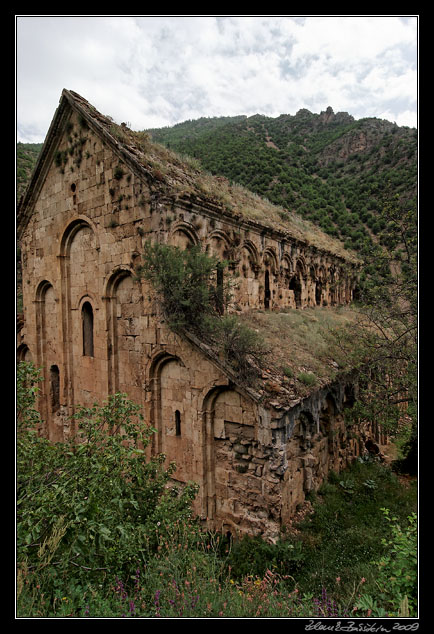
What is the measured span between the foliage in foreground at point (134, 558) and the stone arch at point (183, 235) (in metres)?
4.30

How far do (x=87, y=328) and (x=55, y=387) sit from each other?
2.88 meters

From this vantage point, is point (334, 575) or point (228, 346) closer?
point (334, 575)

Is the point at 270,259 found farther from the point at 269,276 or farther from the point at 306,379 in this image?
the point at 306,379

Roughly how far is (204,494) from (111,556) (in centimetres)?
337

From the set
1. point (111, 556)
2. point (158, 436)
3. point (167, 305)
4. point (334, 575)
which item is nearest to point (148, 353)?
point (167, 305)

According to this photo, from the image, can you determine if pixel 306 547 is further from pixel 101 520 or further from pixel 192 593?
pixel 101 520

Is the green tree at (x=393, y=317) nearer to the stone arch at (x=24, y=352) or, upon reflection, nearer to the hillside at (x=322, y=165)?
the stone arch at (x=24, y=352)

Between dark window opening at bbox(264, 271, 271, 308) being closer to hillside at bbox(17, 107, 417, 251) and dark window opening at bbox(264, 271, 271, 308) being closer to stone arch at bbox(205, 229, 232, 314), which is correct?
stone arch at bbox(205, 229, 232, 314)

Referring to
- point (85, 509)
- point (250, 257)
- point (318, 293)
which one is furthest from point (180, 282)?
point (318, 293)

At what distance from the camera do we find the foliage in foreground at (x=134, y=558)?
3.00m

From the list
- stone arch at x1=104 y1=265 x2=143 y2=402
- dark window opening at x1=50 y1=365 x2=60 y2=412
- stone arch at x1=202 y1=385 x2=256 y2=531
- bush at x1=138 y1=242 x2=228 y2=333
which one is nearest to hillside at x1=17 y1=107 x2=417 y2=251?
dark window opening at x1=50 y1=365 x2=60 y2=412

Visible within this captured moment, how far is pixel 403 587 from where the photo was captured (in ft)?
10.9

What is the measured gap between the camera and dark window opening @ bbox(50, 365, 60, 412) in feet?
34.9

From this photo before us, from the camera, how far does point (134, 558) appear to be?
3828 mm
